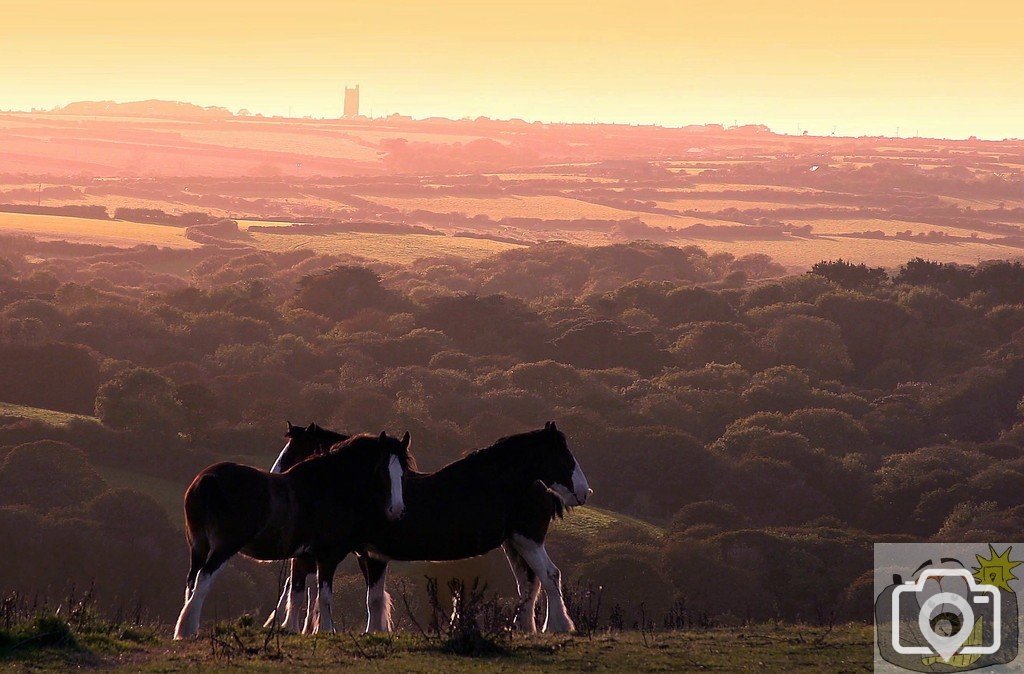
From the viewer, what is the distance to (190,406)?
5684 centimetres

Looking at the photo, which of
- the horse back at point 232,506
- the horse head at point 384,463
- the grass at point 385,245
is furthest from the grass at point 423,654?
the grass at point 385,245

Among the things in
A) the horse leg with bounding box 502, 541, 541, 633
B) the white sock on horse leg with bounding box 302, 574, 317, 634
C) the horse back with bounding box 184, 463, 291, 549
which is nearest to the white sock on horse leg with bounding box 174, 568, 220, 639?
the horse back with bounding box 184, 463, 291, 549

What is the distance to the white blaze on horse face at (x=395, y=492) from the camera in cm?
1492

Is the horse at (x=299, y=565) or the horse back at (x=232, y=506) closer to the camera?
the horse back at (x=232, y=506)

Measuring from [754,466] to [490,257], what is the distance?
276ft

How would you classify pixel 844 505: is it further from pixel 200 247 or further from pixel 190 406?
pixel 200 247

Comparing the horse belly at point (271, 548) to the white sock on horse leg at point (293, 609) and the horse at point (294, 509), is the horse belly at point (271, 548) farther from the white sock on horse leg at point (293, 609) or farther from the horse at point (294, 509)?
the white sock on horse leg at point (293, 609)

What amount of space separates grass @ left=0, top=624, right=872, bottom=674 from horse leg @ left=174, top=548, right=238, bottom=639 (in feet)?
0.79

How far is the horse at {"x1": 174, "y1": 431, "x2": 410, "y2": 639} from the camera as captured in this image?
47.7 ft

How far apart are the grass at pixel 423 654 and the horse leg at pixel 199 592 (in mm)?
241

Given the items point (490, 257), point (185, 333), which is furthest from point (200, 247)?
point (185, 333)

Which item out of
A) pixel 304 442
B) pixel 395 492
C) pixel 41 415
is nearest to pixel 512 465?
pixel 395 492

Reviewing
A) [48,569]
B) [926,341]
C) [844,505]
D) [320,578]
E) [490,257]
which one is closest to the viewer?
[320,578]

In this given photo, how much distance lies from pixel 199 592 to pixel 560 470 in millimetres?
4085
